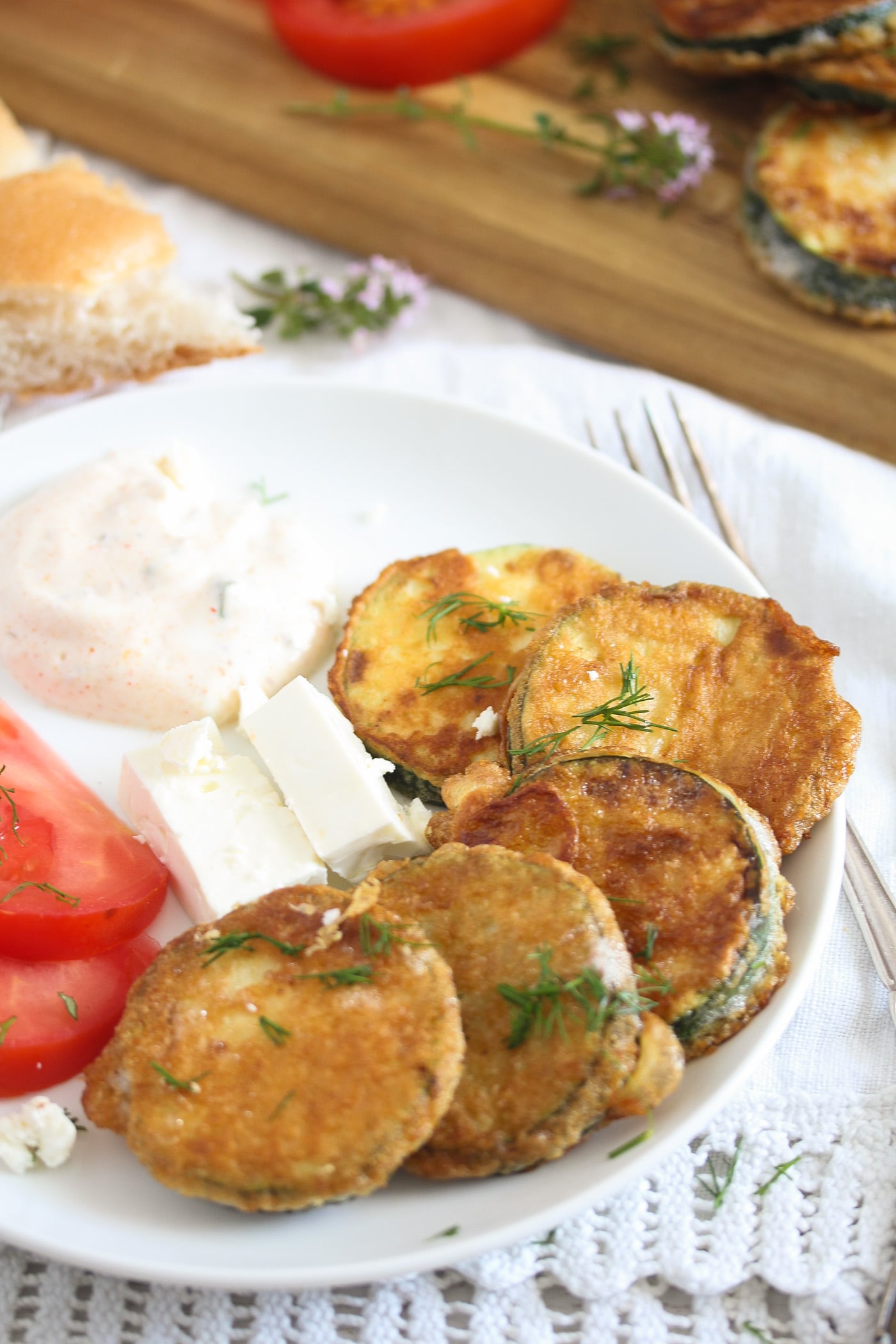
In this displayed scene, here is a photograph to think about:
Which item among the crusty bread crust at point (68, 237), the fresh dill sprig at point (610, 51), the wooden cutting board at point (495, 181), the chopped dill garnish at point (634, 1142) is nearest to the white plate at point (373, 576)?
the chopped dill garnish at point (634, 1142)

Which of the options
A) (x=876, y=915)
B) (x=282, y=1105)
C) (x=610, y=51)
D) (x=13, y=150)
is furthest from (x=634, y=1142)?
(x=610, y=51)

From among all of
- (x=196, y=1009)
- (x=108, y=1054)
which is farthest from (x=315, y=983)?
(x=108, y=1054)

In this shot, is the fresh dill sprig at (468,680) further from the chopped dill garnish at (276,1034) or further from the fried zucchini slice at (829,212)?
the fried zucchini slice at (829,212)

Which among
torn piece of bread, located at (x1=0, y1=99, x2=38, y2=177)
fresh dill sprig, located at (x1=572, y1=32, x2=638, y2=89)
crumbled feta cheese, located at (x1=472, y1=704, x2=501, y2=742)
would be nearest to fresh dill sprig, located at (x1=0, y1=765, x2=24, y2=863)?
crumbled feta cheese, located at (x1=472, y1=704, x2=501, y2=742)

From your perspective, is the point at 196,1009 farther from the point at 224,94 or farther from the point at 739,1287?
the point at 224,94

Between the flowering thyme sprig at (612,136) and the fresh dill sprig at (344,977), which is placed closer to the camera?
the fresh dill sprig at (344,977)

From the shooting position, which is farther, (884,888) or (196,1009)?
(884,888)

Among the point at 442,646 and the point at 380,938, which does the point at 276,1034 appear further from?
the point at 442,646
